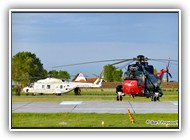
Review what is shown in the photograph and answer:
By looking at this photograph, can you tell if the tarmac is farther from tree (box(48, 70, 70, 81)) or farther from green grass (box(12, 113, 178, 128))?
tree (box(48, 70, 70, 81))

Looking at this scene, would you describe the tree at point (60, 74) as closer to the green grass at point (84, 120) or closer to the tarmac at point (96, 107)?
the tarmac at point (96, 107)

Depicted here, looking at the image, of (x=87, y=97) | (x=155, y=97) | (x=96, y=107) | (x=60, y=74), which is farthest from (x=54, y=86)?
(x=155, y=97)

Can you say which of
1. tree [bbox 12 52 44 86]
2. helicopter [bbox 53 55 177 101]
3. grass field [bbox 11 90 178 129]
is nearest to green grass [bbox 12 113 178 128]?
grass field [bbox 11 90 178 129]

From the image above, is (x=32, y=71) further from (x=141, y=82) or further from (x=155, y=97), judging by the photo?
(x=155, y=97)

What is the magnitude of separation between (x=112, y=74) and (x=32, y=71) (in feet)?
3.65

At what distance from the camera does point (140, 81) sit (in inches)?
324

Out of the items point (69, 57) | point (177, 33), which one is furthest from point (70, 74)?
point (177, 33)

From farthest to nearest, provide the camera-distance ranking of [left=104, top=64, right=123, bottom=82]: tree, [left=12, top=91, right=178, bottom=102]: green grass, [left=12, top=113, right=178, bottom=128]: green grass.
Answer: [left=12, top=91, right=178, bottom=102]: green grass, [left=104, top=64, right=123, bottom=82]: tree, [left=12, top=113, right=178, bottom=128]: green grass

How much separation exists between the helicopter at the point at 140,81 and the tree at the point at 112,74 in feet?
0.25

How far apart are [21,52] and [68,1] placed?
936mm

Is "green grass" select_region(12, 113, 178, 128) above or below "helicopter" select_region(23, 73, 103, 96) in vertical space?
below

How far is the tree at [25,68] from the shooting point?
7836 mm

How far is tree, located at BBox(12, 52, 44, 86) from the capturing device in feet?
25.7
